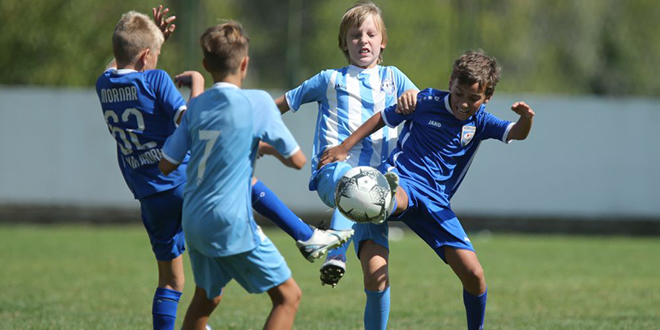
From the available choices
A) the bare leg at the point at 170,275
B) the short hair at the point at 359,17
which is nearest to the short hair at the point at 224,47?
the short hair at the point at 359,17

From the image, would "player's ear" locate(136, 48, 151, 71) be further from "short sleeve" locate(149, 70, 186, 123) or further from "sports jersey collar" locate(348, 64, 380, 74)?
"sports jersey collar" locate(348, 64, 380, 74)

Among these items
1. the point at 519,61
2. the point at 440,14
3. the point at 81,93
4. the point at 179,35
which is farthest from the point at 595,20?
the point at 81,93

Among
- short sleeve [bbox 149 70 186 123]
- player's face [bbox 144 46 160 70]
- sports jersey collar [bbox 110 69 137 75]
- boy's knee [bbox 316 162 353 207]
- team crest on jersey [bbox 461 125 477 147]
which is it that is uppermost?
player's face [bbox 144 46 160 70]

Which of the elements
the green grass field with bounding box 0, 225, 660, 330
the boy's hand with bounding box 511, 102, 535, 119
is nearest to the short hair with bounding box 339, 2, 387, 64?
the boy's hand with bounding box 511, 102, 535, 119

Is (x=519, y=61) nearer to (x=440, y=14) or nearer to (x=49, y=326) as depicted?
(x=440, y=14)

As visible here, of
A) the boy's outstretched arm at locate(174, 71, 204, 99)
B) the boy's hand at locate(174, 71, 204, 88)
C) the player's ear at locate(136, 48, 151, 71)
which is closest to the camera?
the boy's outstretched arm at locate(174, 71, 204, 99)

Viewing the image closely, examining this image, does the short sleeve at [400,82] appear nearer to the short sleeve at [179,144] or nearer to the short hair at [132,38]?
the short hair at [132,38]

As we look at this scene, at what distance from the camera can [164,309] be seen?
5188mm

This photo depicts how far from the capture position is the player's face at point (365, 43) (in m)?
5.43

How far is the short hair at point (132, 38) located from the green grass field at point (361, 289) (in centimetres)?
229

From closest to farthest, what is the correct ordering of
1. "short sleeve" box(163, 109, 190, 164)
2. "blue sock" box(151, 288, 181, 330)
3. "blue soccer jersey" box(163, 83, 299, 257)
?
"blue soccer jersey" box(163, 83, 299, 257)
"short sleeve" box(163, 109, 190, 164)
"blue sock" box(151, 288, 181, 330)

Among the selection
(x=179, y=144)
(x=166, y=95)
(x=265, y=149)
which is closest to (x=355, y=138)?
(x=265, y=149)

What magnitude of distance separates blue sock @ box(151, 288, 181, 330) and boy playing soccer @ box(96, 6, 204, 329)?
0.33m

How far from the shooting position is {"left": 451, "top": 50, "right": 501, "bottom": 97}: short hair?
5035 millimetres
